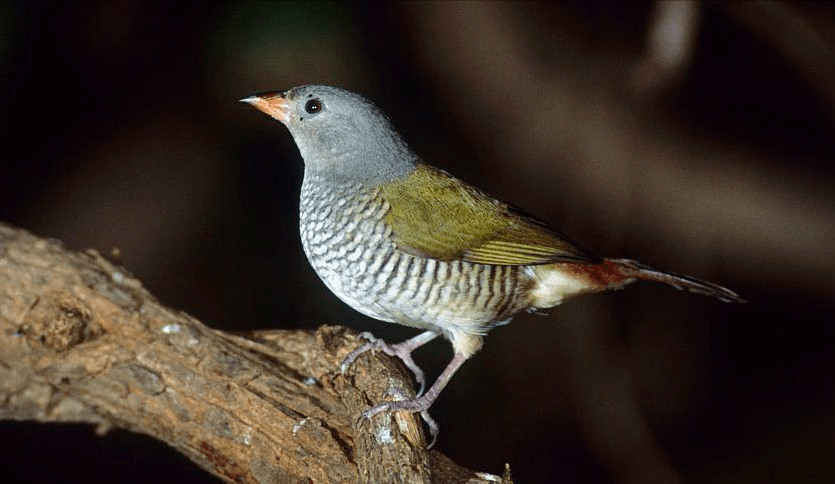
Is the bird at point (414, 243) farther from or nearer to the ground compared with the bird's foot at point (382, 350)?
farther from the ground

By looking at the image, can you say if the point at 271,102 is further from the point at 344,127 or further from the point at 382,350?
the point at 382,350

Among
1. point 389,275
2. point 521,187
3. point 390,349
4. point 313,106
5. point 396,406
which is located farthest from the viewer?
point 521,187

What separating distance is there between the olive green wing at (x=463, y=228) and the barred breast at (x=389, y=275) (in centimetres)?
4

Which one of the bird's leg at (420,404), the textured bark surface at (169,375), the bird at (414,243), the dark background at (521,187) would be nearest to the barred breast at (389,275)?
the bird at (414,243)

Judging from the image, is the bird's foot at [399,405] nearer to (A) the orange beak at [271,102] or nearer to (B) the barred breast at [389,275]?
(B) the barred breast at [389,275]

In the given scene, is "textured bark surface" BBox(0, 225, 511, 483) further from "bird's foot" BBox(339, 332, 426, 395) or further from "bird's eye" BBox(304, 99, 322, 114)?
"bird's eye" BBox(304, 99, 322, 114)

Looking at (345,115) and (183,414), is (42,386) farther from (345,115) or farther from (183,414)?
(345,115)

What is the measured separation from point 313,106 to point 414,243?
24.0 inches

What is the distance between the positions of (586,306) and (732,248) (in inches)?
34.5

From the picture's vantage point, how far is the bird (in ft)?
9.95

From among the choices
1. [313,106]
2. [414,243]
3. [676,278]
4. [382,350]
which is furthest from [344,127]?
[676,278]

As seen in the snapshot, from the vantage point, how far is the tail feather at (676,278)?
10.3 ft

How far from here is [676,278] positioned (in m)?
3.15

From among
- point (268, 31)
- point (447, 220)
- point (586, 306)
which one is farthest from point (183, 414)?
point (586, 306)
